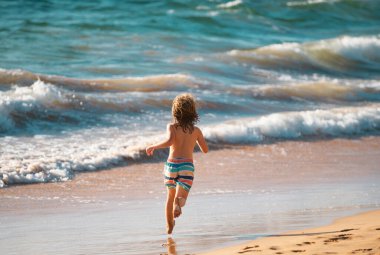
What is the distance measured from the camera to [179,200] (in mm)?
6113

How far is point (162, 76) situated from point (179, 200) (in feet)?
34.3

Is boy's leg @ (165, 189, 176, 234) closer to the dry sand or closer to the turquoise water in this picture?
the dry sand

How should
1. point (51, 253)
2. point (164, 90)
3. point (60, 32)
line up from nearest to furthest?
point (51, 253), point (164, 90), point (60, 32)

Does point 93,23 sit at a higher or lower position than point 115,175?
higher

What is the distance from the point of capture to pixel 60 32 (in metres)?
21.5

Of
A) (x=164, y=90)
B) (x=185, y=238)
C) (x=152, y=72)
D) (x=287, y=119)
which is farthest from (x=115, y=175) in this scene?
(x=152, y=72)

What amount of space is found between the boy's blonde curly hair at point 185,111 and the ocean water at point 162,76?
8.63 ft

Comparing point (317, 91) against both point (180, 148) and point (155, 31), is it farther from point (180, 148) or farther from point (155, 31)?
point (180, 148)

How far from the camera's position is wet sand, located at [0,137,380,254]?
19.3ft

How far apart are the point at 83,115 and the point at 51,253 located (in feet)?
23.7

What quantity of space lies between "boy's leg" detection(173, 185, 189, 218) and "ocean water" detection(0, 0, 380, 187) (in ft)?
8.68

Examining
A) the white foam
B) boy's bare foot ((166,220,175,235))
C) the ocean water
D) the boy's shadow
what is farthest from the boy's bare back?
the white foam

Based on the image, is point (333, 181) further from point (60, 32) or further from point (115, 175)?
point (60, 32)

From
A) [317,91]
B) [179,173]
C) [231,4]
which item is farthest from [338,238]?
[231,4]
